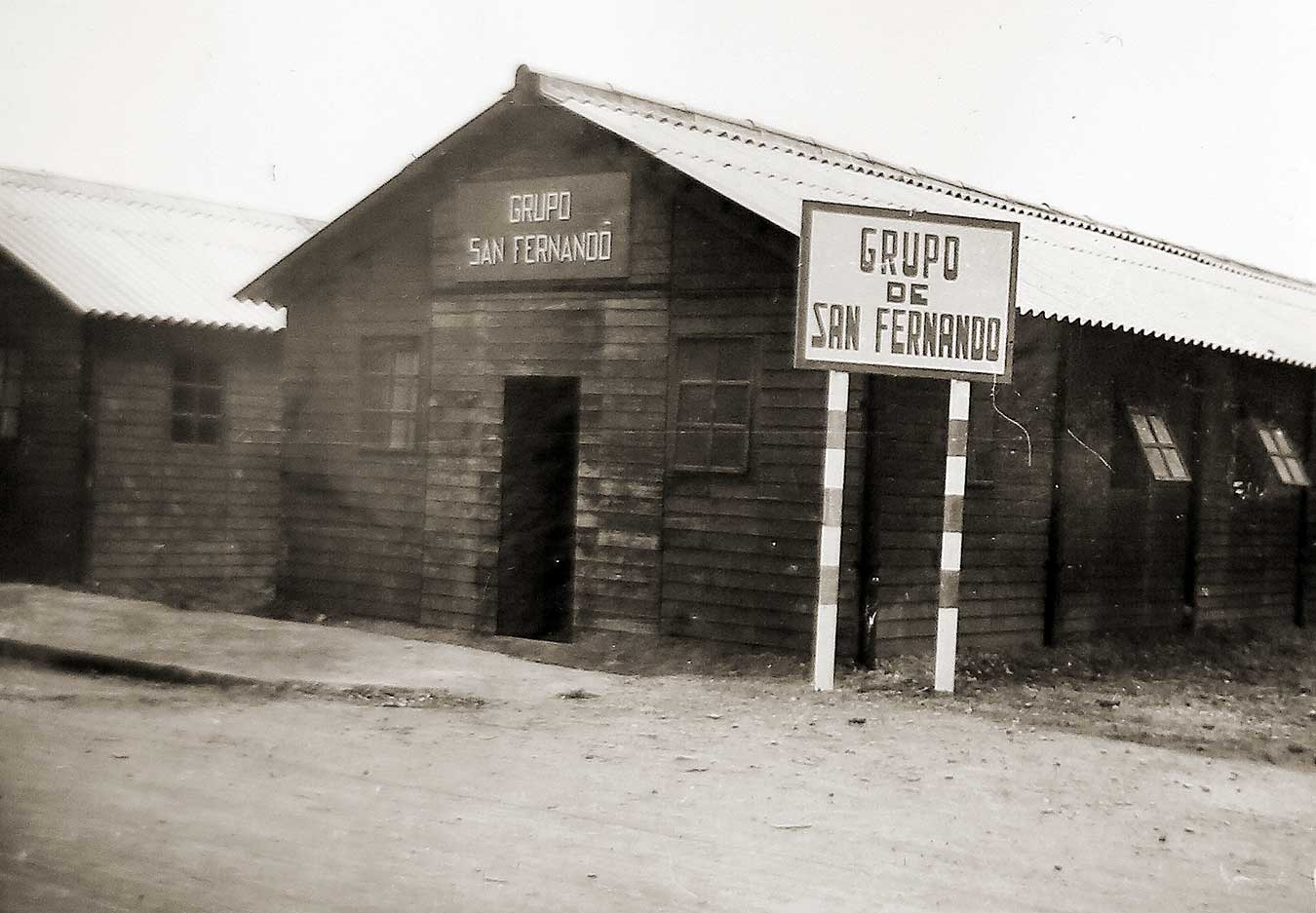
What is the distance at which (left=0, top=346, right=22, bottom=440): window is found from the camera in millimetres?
18062

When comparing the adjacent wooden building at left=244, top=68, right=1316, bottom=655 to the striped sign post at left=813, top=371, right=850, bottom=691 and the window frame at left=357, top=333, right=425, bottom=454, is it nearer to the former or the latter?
the window frame at left=357, top=333, right=425, bottom=454

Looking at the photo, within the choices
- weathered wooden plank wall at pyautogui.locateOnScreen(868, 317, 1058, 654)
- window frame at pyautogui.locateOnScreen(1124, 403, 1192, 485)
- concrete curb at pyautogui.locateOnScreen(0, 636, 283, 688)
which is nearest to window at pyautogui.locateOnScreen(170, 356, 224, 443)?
concrete curb at pyautogui.locateOnScreen(0, 636, 283, 688)

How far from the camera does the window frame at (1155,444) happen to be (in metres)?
14.3

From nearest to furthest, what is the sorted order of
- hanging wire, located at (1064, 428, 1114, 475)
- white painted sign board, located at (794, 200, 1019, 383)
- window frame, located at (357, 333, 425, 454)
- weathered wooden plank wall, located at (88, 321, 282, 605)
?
white painted sign board, located at (794, 200, 1019, 383) → hanging wire, located at (1064, 428, 1114, 475) → window frame, located at (357, 333, 425, 454) → weathered wooden plank wall, located at (88, 321, 282, 605)

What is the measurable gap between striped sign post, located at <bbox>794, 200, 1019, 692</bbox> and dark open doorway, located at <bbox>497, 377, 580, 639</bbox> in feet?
13.6

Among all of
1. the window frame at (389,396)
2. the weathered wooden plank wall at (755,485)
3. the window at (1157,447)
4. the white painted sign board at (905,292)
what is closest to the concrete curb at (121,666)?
the weathered wooden plank wall at (755,485)

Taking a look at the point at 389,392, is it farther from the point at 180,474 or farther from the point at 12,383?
the point at 12,383

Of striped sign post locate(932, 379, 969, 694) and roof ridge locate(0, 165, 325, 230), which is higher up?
roof ridge locate(0, 165, 325, 230)

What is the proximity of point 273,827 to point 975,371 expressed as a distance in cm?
641


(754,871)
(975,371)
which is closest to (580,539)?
(975,371)

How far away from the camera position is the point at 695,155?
13.4 metres

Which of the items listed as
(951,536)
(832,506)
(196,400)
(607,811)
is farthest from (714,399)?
(196,400)

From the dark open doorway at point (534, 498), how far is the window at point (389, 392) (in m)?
1.28

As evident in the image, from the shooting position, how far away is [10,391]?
18141 millimetres
